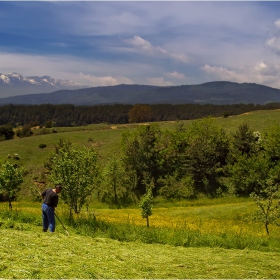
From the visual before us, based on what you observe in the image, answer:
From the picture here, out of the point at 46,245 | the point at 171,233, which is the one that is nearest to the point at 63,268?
the point at 46,245

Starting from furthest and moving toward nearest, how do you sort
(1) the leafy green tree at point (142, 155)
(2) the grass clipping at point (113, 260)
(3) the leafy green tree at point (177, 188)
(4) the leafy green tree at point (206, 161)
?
(1) the leafy green tree at point (142, 155), (4) the leafy green tree at point (206, 161), (3) the leafy green tree at point (177, 188), (2) the grass clipping at point (113, 260)

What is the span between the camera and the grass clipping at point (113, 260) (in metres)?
7.66

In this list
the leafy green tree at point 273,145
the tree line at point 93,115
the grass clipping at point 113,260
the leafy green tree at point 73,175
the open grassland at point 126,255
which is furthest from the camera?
the tree line at point 93,115

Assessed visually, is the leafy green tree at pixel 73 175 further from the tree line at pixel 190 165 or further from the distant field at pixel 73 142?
the distant field at pixel 73 142

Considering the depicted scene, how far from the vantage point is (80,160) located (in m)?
19.6

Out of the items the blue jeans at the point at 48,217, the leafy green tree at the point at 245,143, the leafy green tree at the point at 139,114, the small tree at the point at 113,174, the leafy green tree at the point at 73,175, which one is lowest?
the small tree at the point at 113,174

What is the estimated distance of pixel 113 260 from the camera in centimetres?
935

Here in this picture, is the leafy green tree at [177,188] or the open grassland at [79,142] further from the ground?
the open grassland at [79,142]

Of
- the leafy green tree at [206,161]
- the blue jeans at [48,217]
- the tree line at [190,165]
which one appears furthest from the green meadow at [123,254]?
the leafy green tree at [206,161]

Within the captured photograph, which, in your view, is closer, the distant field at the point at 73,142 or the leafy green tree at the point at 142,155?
the leafy green tree at the point at 142,155

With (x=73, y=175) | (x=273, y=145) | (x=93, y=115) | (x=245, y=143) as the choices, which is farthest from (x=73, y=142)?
(x=93, y=115)

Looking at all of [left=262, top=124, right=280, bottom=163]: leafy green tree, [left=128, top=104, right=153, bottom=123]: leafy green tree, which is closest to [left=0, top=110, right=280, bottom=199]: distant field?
[left=262, top=124, right=280, bottom=163]: leafy green tree

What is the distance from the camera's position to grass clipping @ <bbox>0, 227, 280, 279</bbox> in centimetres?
766

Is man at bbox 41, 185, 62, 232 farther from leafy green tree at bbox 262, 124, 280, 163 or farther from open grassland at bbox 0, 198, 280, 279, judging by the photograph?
leafy green tree at bbox 262, 124, 280, 163
